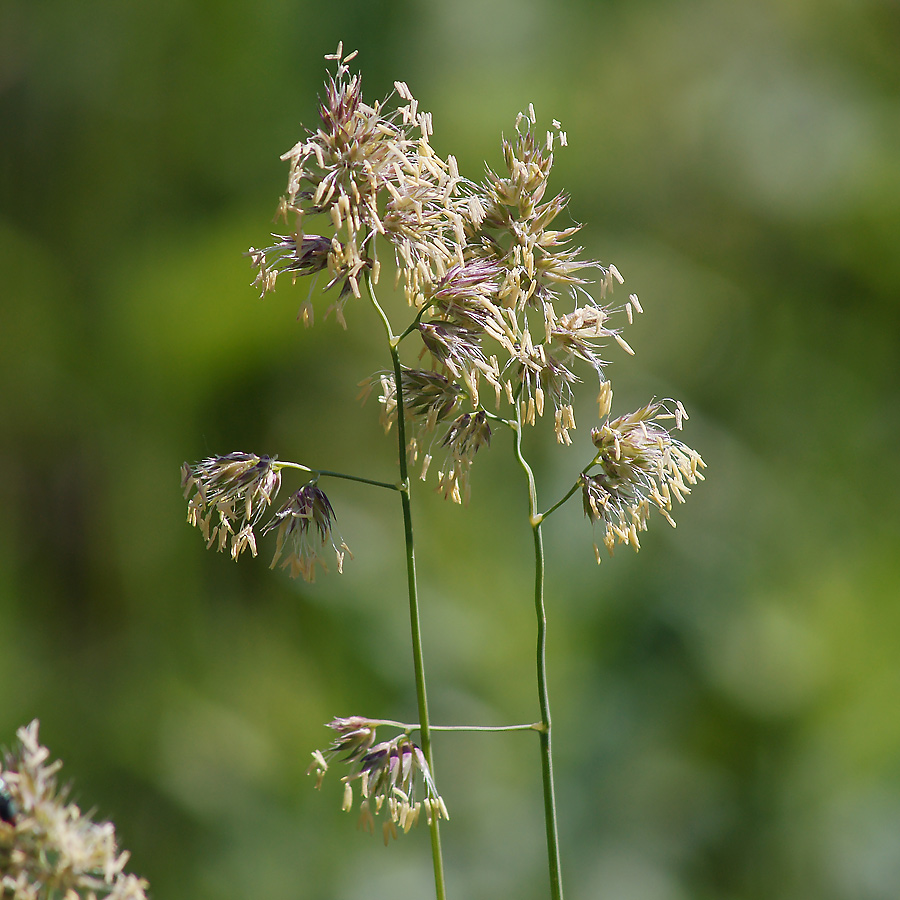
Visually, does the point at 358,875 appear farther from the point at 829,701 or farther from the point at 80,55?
the point at 80,55

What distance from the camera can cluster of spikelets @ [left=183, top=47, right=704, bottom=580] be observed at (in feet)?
1.35

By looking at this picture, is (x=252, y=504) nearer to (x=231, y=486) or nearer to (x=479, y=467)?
(x=231, y=486)

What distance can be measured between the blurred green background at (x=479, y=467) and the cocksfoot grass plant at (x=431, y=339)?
1.25 m

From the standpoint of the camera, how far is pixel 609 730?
1.75m

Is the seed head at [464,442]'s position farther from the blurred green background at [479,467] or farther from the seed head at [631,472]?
the blurred green background at [479,467]

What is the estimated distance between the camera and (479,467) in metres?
1.92

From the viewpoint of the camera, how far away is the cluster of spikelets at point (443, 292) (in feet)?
1.35

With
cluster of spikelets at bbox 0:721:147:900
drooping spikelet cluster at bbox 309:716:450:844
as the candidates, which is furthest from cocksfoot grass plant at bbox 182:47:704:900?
cluster of spikelets at bbox 0:721:147:900

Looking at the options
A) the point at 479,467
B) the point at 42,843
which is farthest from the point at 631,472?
the point at 479,467

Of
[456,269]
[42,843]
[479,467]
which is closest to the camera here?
[42,843]

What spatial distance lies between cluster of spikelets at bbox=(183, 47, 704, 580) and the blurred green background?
1.25 m

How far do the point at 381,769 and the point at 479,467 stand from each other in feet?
4.88

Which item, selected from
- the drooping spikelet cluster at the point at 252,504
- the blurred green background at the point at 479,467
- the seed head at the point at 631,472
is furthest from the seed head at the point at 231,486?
the blurred green background at the point at 479,467

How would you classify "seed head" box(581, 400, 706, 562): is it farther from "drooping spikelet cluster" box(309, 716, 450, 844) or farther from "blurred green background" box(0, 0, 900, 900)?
"blurred green background" box(0, 0, 900, 900)
